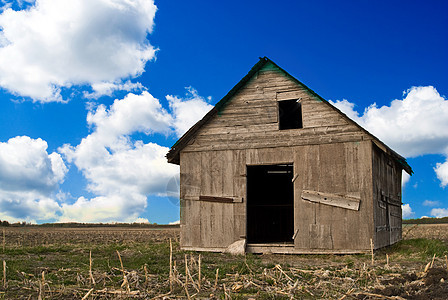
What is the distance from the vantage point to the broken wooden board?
13686 mm

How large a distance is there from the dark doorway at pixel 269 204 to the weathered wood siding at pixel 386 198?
420 centimetres

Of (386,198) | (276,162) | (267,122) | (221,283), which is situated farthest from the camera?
(386,198)

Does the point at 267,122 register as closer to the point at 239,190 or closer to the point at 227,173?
the point at 227,173

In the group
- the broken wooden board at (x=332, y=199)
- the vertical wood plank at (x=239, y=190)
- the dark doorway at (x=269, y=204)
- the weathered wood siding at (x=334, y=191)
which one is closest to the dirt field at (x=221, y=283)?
the weathered wood siding at (x=334, y=191)

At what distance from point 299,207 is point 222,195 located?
2708 millimetres

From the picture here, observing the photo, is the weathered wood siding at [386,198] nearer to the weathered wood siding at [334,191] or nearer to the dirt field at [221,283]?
the weathered wood siding at [334,191]

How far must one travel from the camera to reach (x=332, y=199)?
13.9 m

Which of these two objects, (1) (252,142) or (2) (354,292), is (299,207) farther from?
(2) (354,292)

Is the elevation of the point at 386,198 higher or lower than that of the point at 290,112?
lower

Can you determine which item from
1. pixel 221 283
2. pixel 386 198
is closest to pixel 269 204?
pixel 386 198

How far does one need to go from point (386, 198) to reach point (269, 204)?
552 cm

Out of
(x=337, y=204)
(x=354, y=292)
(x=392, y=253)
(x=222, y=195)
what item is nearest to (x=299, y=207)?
(x=337, y=204)

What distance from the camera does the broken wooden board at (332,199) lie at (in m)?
13.7

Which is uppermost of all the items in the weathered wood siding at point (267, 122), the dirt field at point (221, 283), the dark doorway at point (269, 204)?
the weathered wood siding at point (267, 122)
